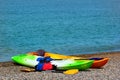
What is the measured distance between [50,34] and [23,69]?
21.2 meters

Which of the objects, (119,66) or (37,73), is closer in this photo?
(37,73)

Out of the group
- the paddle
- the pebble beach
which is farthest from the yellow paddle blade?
the pebble beach

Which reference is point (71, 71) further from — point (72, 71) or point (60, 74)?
point (60, 74)

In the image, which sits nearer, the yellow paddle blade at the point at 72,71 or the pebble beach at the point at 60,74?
the pebble beach at the point at 60,74

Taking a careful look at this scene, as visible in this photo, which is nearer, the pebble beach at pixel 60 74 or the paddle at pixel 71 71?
the pebble beach at pixel 60 74

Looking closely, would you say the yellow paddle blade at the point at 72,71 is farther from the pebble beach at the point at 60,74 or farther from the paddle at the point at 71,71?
the pebble beach at the point at 60,74

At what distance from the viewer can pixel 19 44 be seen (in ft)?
108

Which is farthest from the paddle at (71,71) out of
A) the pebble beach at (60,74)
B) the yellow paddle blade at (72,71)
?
the pebble beach at (60,74)

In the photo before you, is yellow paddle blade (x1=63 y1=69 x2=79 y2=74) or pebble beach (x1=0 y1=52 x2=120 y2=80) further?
yellow paddle blade (x1=63 y1=69 x2=79 y2=74)

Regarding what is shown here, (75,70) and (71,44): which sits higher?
(71,44)

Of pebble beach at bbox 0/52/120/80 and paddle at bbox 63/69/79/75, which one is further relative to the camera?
paddle at bbox 63/69/79/75

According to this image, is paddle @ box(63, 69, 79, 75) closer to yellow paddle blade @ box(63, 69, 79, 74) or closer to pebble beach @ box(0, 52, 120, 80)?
yellow paddle blade @ box(63, 69, 79, 74)

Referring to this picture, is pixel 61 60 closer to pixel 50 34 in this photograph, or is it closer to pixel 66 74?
pixel 66 74

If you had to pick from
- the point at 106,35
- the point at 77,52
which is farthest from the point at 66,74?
the point at 106,35
